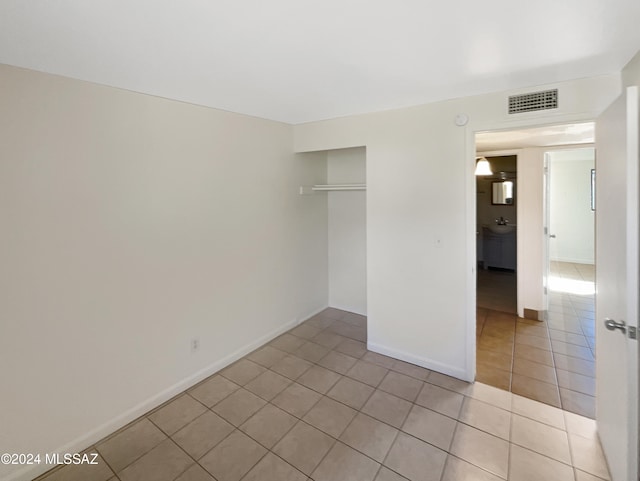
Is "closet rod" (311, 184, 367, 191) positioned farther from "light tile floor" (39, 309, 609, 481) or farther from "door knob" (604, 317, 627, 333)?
"door knob" (604, 317, 627, 333)

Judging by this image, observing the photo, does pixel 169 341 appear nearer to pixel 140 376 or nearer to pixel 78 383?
pixel 140 376

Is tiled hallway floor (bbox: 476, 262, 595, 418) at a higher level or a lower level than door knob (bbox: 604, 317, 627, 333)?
lower

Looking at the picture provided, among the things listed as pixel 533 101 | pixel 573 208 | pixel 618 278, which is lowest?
pixel 618 278

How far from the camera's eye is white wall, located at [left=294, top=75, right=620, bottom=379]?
265 centimetres

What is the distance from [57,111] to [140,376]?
1.91 meters

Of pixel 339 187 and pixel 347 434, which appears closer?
pixel 347 434

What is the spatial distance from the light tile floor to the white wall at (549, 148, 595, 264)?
20.6ft

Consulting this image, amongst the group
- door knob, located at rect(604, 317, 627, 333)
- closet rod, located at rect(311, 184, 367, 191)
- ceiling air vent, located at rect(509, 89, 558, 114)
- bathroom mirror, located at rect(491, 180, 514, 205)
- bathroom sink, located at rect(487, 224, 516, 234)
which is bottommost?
door knob, located at rect(604, 317, 627, 333)

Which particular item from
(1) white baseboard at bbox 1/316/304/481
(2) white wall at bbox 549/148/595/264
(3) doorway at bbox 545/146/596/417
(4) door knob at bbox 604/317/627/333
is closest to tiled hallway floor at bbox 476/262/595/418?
(3) doorway at bbox 545/146/596/417

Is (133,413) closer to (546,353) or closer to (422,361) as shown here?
(422,361)

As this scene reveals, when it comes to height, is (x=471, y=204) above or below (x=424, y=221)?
above

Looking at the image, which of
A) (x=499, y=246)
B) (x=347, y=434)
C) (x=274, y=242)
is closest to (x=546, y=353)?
(x=347, y=434)

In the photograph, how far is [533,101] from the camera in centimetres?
235

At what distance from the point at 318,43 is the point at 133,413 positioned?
2.81 metres
